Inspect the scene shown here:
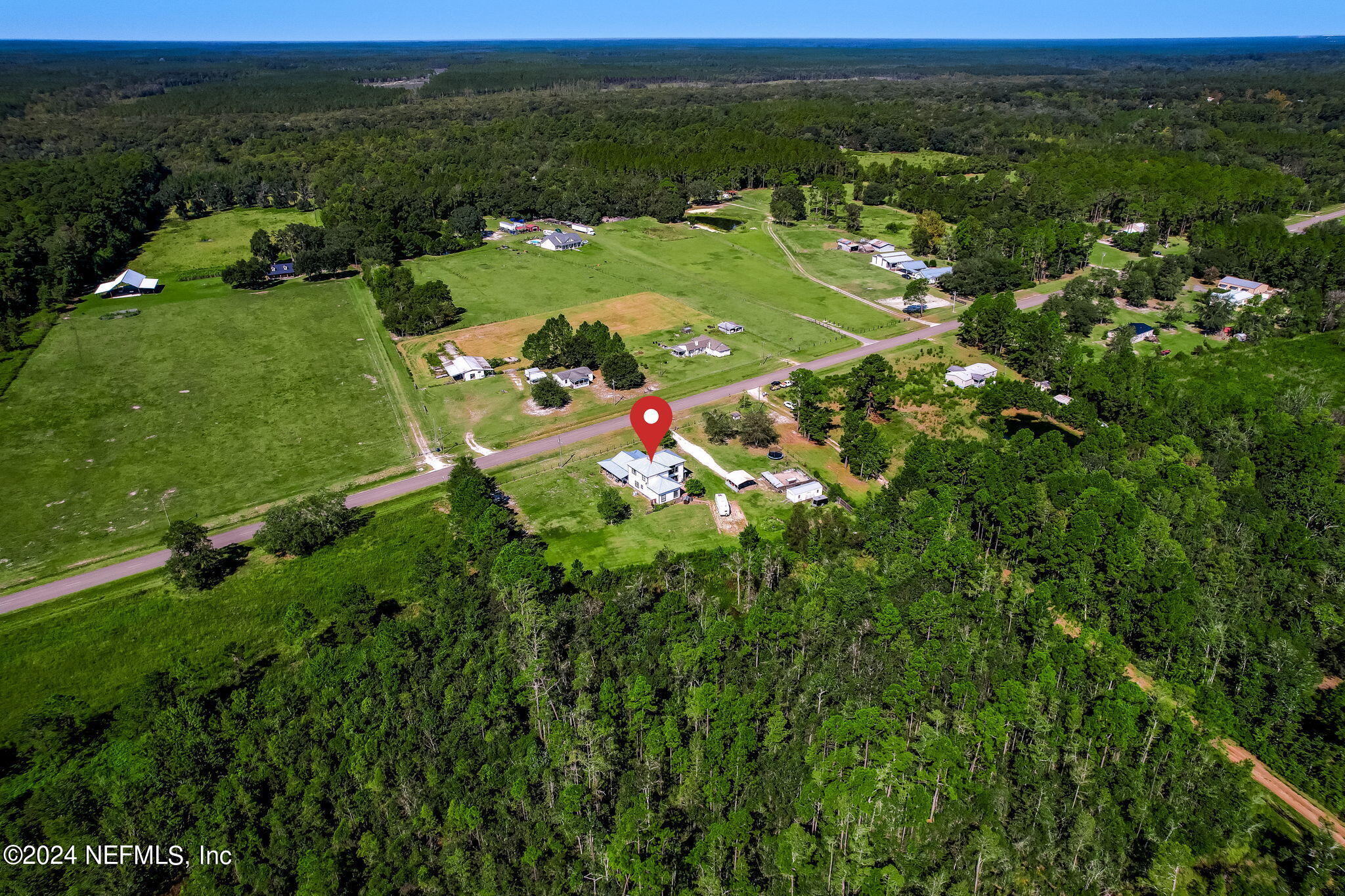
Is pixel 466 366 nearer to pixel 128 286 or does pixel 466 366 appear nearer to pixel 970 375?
pixel 970 375

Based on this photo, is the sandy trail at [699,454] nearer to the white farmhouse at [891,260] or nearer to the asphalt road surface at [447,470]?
the asphalt road surface at [447,470]

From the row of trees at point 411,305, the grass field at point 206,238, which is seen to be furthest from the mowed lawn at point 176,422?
the grass field at point 206,238

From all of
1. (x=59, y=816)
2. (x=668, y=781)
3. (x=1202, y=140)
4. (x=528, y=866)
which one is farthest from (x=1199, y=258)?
(x=59, y=816)

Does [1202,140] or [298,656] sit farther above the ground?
[1202,140]

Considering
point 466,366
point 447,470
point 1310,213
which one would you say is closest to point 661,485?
point 447,470

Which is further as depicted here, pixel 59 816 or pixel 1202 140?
pixel 1202 140

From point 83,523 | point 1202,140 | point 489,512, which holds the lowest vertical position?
point 83,523

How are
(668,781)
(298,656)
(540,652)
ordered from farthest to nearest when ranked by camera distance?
(298,656)
(540,652)
(668,781)

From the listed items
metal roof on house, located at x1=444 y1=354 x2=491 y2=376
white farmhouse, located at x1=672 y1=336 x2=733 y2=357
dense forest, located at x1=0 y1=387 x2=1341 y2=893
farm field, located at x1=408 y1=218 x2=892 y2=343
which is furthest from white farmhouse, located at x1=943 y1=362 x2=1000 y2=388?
metal roof on house, located at x1=444 y1=354 x2=491 y2=376

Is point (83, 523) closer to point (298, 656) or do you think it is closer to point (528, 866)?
point (298, 656)
